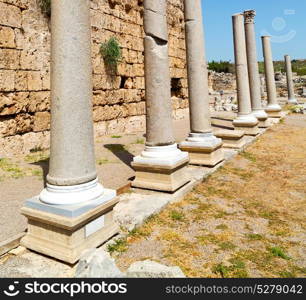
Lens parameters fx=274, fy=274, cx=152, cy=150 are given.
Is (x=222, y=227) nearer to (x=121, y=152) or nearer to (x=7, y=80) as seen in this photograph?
(x=121, y=152)

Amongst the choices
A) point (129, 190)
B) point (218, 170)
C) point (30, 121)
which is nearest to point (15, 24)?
point (30, 121)

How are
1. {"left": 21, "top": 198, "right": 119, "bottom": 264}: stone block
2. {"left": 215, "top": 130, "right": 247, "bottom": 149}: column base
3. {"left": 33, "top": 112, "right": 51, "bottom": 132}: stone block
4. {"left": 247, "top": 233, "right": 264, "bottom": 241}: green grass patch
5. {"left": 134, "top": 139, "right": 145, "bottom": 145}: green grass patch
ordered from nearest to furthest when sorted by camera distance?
Result: {"left": 21, "top": 198, "right": 119, "bottom": 264}: stone block
{"left": 247, "top": 233, "right": 264, "bottom": 241}: green grass patch
{"left": 33, "top": 112, "right": 51, "bottom": 132}: stone block
{"left": 215, "top": 130, "right": 247, "bottom": 149}: column base
{"left": 134, "top": 139, "right": 145, "bottom": 145}: green grass patch

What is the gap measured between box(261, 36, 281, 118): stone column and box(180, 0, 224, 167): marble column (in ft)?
27.8

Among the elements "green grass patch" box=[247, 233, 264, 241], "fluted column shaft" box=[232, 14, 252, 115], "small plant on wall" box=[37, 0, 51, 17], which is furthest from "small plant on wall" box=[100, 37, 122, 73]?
"green grass patch" box=[247, 233, 264, 241]

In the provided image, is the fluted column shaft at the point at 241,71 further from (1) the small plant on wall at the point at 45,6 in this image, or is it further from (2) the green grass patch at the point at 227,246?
(2) the green grass patch at the point at 227,246

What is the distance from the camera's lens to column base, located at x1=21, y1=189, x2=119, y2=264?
269 cm

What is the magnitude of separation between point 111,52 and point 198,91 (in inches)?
185

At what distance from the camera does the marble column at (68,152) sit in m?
2.77

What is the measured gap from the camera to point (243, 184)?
5.16m

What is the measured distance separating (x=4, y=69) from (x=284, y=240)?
22.6 ft

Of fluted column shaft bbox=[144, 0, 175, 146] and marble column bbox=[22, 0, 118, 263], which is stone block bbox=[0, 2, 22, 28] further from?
marble column bbox=[22, 0, 118, 263]

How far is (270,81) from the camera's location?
14.1 m

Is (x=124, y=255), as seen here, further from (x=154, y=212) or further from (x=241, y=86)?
(x=241, y=86)

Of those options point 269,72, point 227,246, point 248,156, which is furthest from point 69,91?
point 269,72
